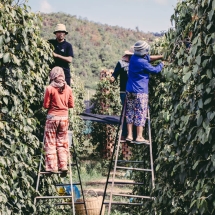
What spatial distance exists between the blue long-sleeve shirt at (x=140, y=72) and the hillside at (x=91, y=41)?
1626 inches

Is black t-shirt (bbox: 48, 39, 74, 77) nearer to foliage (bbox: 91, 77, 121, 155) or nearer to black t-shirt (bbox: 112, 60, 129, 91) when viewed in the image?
black t-shirt (bbox: 112, 60, 129, 91)

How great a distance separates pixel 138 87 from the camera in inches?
246

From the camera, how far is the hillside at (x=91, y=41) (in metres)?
51.0

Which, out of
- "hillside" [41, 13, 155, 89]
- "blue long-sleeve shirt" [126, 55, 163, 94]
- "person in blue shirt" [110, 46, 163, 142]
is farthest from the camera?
"hillside" [41, 13, 155, 89]

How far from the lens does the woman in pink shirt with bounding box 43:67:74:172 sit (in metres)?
6.23

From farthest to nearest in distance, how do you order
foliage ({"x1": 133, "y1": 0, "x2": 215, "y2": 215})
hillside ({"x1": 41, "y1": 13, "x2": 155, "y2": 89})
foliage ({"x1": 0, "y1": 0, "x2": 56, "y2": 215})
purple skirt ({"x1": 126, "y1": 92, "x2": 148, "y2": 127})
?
hillside ({"x1": 41, "y1": 13, "x2": 155, "y2": 89}), purple skirt ({"x1": 126, "y1": 92, "x2": 148, "y2": 127}), foliage ({"x1": 0, "y1": 0, "x2": 56, "y2": 215}), foliage ({"x1": 133, "y1": 0, "x2": 215, "y2": 215})

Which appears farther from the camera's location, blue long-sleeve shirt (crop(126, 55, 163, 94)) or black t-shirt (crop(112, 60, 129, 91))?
black t-shirt (crop(112, 60, 129, 91))

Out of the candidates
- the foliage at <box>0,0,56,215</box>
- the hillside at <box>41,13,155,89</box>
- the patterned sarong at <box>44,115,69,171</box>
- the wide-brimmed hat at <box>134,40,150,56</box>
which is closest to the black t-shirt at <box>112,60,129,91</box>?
the wide-brimmed hat at <box>134,40,150,56</box>

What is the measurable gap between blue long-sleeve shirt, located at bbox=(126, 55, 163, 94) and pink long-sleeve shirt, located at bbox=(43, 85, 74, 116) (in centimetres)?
83

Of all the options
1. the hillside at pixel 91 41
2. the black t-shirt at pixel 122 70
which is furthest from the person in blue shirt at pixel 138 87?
the hillside at pixel 91 41

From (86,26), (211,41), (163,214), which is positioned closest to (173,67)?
(211,41)

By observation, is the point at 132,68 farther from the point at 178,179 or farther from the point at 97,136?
the point at 97,136

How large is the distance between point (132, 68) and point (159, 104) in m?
0.56

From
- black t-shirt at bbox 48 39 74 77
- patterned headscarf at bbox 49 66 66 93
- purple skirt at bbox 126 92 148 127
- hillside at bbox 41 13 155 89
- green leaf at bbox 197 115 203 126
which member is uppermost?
hillside at bbox 41 13 155 89
